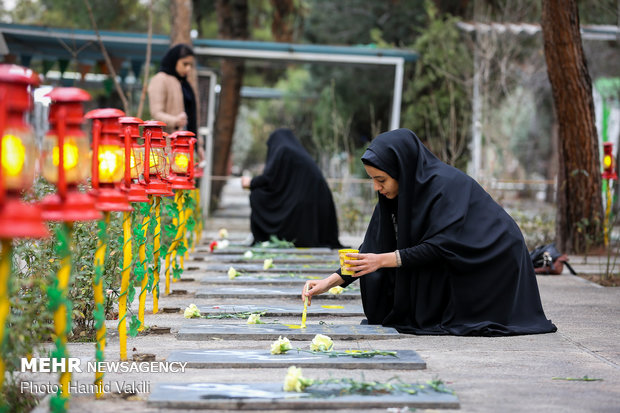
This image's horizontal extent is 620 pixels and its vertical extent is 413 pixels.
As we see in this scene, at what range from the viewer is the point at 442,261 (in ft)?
15.8

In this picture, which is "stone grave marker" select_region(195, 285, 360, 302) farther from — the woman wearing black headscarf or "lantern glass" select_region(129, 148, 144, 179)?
the woman wearing black headscarf

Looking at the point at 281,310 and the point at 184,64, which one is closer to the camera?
the point at 281,310

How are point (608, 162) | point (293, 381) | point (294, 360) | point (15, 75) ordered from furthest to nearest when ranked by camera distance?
point (608, 162) < point (294, 360) < point (293, 381) < point (15, 75)

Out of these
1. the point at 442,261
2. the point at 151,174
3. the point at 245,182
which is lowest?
the point at 442,261

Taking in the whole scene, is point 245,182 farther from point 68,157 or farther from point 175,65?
point 68,157

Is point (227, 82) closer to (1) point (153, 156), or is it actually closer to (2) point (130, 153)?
(1) point (153, 156)

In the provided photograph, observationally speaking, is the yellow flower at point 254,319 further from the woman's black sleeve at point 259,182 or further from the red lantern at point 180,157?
the woman's black sleeve at point 259,182

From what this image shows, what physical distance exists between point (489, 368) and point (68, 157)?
2.29 meters

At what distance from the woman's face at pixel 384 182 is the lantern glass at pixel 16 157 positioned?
2.59m

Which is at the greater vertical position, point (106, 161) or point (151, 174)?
point (106, 161)

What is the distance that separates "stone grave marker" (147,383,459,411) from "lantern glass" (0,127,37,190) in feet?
3.90

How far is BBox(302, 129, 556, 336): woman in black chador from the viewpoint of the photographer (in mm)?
4746

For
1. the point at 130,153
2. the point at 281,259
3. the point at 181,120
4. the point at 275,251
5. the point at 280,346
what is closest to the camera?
the point at 280,346

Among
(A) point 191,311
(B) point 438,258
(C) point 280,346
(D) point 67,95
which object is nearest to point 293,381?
(C) point 280,346
